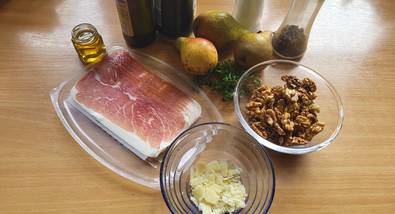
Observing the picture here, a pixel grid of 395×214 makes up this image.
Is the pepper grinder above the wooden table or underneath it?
above

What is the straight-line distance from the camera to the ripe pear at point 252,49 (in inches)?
24.9

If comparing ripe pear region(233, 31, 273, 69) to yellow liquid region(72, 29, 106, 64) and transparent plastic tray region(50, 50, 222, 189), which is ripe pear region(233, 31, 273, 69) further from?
yellow liquid region(72, 29, 106, 64)

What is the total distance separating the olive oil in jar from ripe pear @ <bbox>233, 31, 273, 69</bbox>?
284mm

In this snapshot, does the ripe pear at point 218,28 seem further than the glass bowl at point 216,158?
Yes

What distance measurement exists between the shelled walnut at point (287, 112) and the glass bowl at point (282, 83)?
1cm

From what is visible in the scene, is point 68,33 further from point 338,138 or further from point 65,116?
point 338,138

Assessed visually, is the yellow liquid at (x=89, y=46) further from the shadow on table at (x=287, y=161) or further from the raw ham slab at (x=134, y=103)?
the shadow on table at (x=287, y=161)

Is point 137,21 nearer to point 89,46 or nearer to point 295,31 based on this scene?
point 89,46

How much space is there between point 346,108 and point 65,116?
557mm

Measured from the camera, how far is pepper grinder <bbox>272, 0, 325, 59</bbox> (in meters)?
0.67

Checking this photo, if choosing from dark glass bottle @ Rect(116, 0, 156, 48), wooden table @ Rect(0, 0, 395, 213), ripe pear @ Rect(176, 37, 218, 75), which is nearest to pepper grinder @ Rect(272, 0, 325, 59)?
wooden table @ Rect(0, 0, 395, 213)

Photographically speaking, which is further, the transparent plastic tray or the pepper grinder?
the pepper grinder

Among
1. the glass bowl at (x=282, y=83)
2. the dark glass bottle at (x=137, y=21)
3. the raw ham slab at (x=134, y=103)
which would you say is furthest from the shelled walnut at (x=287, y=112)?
the dark glass bottle at (x=137, y=21)

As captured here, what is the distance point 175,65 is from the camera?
27.6 inches
